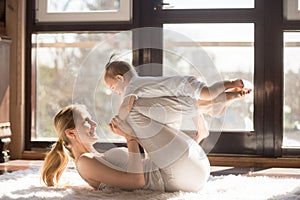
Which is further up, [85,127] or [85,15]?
[85,15]

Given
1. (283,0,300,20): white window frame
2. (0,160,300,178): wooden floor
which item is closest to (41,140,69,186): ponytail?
(0,160,300,178): wooden floor

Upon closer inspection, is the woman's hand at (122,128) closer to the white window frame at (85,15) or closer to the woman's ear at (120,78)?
the woman's ear at (120,78)

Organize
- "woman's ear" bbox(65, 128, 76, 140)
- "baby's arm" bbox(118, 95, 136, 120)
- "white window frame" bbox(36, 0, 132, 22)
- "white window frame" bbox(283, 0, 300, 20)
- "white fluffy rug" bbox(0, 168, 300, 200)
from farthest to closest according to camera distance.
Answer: "white window frame" bbox(36, 0, 132, 22) < "white window frame" bbox(283, 0, 300, 20) < "woman's ear" bbox(65, 128, 76, 140) < "baby's arm" bbox(118, 95, 136, 120) < "white fluffy rug" bbox(0, 168, 300, 200)

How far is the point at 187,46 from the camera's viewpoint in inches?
131

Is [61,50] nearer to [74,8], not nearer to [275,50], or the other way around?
[74,8]

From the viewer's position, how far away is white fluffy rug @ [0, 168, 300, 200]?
6.61 feet

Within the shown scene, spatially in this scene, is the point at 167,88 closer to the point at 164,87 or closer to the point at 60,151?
the point at 164,87

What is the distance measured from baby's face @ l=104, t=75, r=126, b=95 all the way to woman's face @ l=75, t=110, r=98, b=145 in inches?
6.1

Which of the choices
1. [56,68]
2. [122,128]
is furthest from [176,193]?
[56,68]

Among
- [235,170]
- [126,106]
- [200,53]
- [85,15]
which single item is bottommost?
[235,170]

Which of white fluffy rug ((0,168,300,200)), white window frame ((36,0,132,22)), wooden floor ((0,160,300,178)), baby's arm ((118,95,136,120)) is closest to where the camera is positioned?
white fluffy rug ((0,168,300,200))

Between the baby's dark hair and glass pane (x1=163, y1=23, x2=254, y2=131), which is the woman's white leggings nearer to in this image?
the baby's dark hair

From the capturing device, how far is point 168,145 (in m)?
2.11

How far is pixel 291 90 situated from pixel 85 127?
4.89 feet
